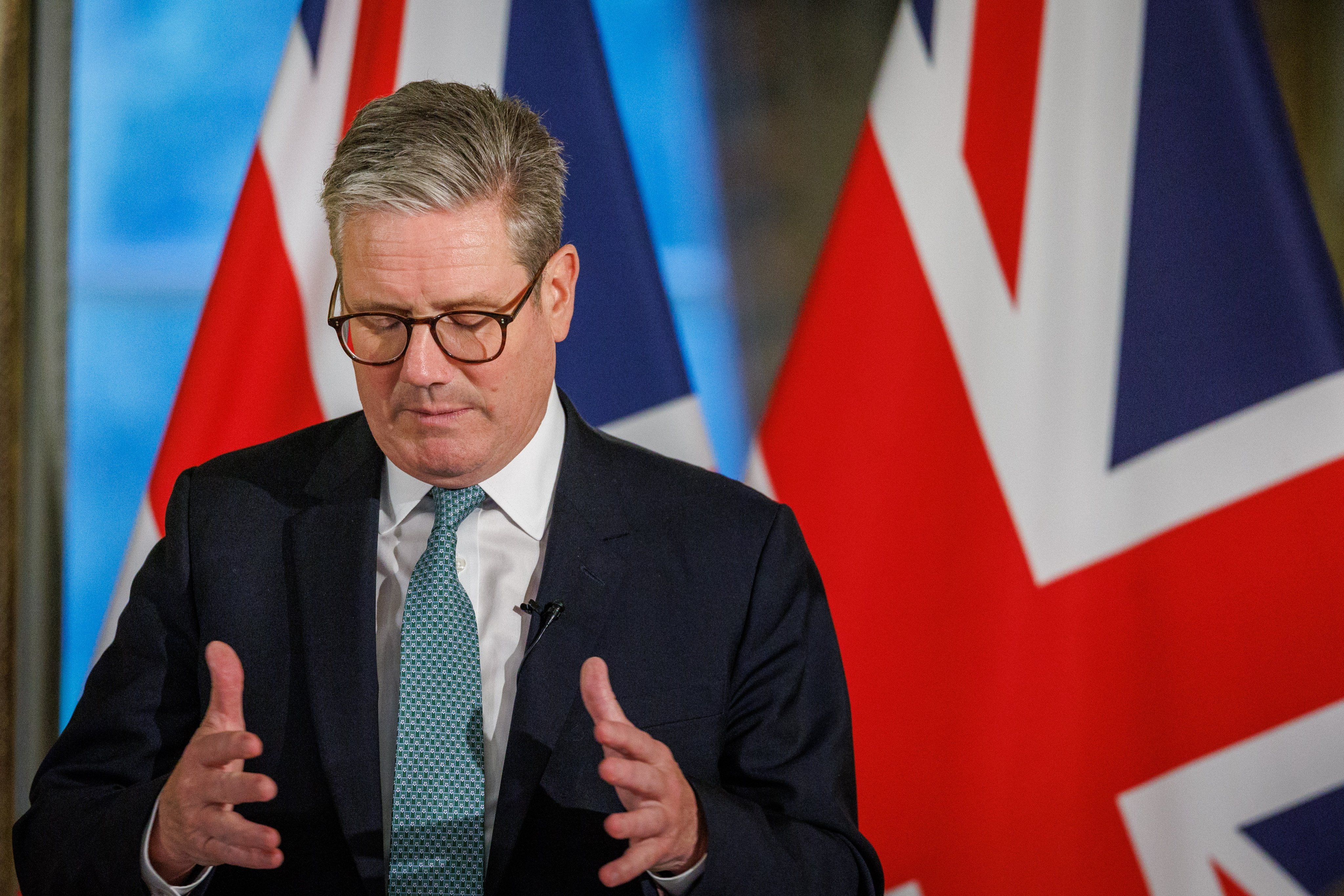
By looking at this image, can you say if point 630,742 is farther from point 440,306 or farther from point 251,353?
point 251,353

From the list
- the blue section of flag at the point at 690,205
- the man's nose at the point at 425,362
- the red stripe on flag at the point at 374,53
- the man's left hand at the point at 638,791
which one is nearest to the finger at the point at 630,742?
the man's left hand at the point at 638,791

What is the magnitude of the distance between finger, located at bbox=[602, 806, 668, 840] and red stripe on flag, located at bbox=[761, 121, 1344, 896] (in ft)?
3.36

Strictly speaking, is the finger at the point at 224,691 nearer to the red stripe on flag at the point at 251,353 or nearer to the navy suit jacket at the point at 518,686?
the navy suit jacket at the point at 518,686

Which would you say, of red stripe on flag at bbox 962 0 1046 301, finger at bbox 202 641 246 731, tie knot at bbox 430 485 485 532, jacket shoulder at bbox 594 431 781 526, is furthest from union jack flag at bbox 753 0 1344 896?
finger at bbox 202 641 246 731

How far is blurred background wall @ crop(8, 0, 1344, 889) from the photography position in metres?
2.46

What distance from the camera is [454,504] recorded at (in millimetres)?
1481

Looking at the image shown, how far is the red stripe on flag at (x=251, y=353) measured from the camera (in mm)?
2201

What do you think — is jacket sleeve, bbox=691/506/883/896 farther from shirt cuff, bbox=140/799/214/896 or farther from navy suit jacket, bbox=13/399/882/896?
shirt cuff, bbox=140/799/214/896

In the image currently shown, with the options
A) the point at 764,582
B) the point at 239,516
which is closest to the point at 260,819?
the point at 239,516

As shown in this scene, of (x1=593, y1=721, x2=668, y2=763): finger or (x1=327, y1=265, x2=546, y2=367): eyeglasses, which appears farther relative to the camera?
(x1=327, y1=265, x2=546, y2=367): eyeglasses

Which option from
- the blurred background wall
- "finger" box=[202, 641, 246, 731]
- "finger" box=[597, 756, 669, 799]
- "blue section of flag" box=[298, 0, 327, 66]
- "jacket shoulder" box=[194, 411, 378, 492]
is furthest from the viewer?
the blurred background wall

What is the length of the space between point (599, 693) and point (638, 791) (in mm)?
106

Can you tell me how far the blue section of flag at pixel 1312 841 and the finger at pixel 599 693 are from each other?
1.42m

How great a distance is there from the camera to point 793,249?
8.29ft
